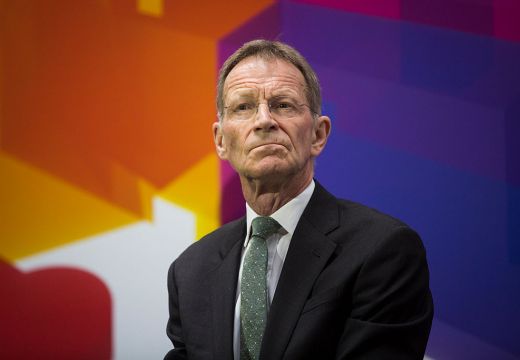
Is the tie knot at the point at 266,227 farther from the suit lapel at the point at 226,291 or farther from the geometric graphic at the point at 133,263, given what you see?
the geometric graphic at the point at 133,263

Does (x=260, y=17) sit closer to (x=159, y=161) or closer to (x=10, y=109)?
(x=159, y=161)

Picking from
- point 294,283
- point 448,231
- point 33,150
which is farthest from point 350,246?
point 33,150

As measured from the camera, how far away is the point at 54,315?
2758 millimetres

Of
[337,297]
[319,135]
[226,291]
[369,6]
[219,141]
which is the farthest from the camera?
[369,6]

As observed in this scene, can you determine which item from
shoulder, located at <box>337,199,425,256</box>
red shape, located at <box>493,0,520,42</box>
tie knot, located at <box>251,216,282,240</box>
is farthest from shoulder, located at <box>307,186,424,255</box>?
red shape, located at <box>493,0,520,42</box>

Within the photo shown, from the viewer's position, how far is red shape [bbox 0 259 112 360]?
8.97 feet

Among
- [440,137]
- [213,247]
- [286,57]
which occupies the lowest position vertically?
[213,247]

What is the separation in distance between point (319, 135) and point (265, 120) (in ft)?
0.89

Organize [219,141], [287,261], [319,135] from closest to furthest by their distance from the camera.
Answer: [287,261]
[319,135]
[219,141]

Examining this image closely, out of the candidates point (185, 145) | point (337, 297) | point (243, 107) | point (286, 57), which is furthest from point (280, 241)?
point (185, 145)

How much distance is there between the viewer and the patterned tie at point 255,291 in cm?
180

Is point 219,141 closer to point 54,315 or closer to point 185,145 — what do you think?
point 185,145

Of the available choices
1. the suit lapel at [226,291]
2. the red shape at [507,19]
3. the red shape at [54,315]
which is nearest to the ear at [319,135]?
the suit lapel at [226,291]

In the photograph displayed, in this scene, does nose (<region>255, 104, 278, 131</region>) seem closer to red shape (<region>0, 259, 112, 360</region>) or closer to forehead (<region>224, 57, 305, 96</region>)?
forehead (<region>224, 57, 305, 96</region>)
